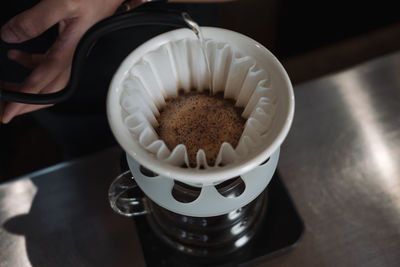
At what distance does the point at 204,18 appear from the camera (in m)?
0.95

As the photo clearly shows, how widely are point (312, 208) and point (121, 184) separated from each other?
0.40 m

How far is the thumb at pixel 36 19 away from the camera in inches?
25.2

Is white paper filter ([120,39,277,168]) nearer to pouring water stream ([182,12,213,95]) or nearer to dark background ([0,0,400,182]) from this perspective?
pouring water stream ([182,12,213,95])

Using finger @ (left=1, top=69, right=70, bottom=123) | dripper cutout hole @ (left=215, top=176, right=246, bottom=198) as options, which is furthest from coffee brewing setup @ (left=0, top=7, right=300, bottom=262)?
finger @ (left=1, top=69, right=70, bottom=123)

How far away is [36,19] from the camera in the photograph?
650 millimetres

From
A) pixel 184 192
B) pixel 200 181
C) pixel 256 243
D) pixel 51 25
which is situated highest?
pixel 51 25

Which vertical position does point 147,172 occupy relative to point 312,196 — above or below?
above

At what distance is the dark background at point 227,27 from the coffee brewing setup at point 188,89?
Result: 327 millimetres

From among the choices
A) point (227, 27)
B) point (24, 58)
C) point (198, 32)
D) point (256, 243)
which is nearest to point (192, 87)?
point (198, 32)

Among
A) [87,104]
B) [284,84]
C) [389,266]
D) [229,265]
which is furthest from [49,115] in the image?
[389,266]

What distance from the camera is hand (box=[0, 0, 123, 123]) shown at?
2.13ft

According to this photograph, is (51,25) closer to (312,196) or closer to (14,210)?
(14,210)

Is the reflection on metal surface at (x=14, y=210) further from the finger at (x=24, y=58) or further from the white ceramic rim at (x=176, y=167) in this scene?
the white ceramic rim at (x=176, y=167)

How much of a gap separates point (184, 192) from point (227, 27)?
1029 millimetres
